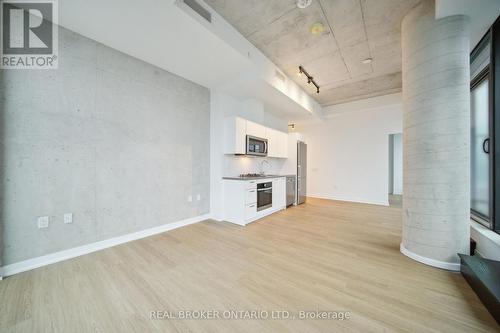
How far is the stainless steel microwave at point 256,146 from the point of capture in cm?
412

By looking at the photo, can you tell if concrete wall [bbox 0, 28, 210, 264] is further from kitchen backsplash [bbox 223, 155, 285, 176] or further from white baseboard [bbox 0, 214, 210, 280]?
kitchen backsplash [bbox 223, 155, 285, 176]

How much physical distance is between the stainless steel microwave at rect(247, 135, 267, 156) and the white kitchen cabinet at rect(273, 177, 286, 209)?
778 millimetres

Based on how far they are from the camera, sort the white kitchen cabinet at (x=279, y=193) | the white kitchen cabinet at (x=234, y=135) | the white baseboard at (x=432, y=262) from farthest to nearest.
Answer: the white kitchen cabinet at (x=279, y=193), the white kitchen cabinet at (x=234, y=135), the white baseboard at (x=432, y=262)

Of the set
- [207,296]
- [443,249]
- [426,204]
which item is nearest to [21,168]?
[207,296]

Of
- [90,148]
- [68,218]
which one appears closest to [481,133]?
[90,148]

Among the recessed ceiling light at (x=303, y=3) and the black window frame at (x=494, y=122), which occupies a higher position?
the recessed ceiling light at (x=303, y=3)

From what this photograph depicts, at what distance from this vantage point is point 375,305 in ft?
4.85

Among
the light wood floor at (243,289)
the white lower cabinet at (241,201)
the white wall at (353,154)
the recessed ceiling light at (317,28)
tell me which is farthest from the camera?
the white wall at (353,154)

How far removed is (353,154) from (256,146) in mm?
3639

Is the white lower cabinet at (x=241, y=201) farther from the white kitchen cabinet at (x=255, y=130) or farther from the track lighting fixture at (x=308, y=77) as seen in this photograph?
the track lighting fixture at (x=308, y=77)

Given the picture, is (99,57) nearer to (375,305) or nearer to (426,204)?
(375,305)

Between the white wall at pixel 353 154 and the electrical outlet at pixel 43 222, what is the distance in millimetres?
6628

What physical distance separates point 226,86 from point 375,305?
393cm

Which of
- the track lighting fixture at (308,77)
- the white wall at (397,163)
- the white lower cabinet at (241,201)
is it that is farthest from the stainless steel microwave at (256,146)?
the white wall at (397,163)
